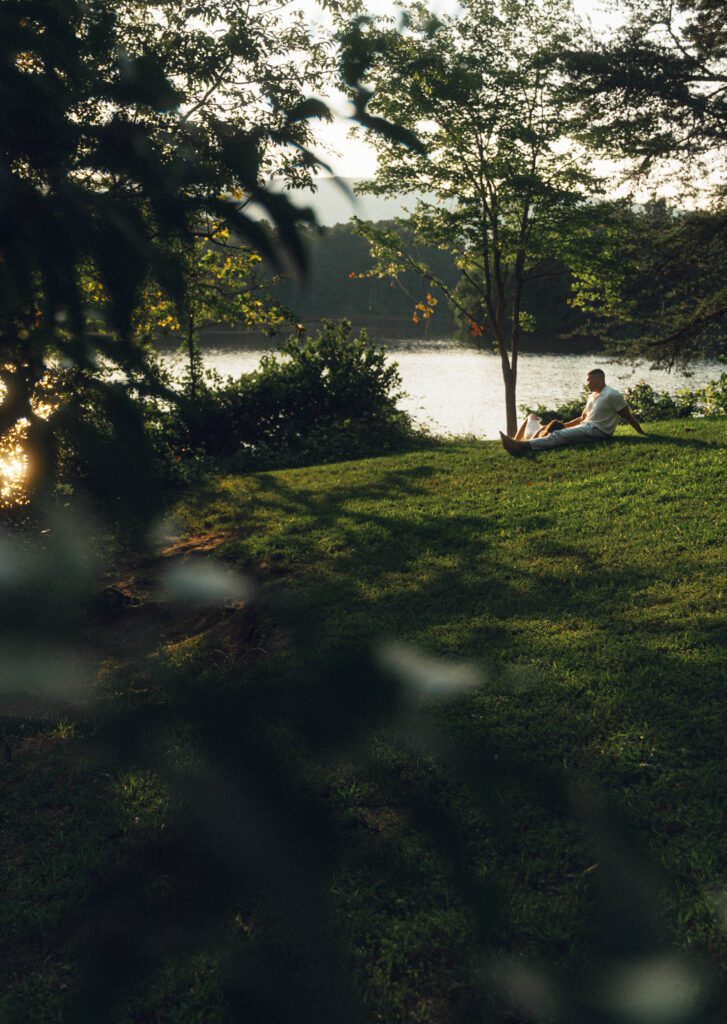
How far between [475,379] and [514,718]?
27.6 m

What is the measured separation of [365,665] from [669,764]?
6.40 ft

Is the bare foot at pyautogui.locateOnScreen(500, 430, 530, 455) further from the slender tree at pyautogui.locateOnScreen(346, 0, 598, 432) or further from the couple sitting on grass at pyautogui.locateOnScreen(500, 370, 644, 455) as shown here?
the slender tree at pyautogui.locateOnScreen(346, 0, 598, 432)

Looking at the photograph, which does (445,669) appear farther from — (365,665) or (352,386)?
(352,386)

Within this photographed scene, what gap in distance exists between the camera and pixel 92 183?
3.72m

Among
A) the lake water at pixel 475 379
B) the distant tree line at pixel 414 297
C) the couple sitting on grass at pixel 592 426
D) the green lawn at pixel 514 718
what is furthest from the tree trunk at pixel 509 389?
the green lawn at pixel 514 718

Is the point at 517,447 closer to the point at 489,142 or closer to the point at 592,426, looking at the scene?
the point at 592,426

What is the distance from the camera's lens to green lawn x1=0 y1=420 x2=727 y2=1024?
308cm

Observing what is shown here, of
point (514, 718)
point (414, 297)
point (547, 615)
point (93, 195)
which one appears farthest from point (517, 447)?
point (414, 297)

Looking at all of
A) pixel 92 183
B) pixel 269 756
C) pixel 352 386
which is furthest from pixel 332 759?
pixel 352 386

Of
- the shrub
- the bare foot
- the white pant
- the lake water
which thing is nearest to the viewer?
the white pant

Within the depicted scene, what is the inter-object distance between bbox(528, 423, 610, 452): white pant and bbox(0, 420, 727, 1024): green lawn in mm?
2117

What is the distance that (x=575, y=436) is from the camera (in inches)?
449

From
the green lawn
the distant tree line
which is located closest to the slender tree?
the distant tree line

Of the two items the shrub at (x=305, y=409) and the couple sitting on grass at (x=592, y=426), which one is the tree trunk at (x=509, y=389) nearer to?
the shrub at (x=305, y=409)
